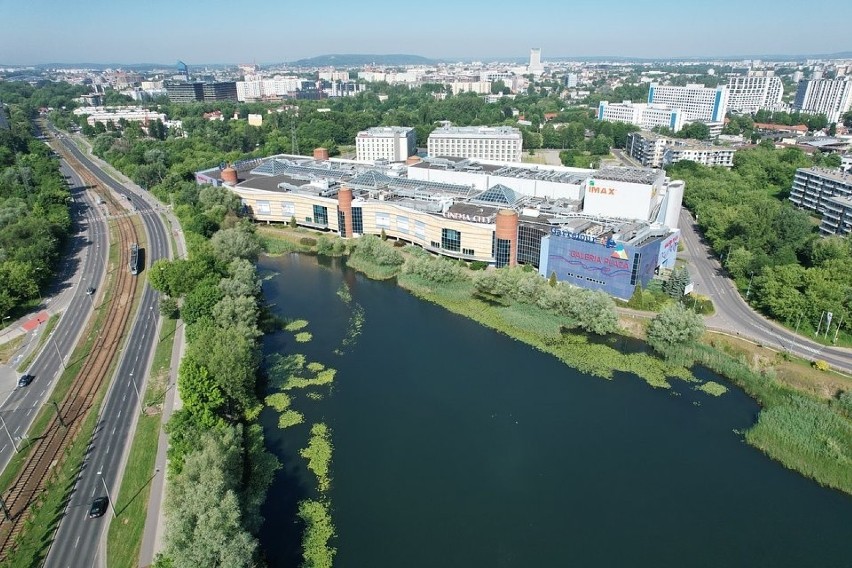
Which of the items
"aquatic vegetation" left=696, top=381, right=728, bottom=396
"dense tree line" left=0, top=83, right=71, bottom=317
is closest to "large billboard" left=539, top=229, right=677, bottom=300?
"aquatic vegetation" left=696, top=381, right=728, bottom=396

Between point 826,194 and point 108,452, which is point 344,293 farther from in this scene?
point 826,194

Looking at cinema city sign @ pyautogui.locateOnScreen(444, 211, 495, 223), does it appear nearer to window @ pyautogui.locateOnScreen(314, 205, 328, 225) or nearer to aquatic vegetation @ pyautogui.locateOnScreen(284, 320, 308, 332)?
window @ pyautogui.locateOnScreen(314, 205, 328, 225)

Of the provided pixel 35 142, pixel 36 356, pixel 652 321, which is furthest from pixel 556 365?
pixel 35 142

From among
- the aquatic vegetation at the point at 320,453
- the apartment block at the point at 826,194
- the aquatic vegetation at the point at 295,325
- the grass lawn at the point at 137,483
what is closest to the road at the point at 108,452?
the grass lawn at the point at 137,483

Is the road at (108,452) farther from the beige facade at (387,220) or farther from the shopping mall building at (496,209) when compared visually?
the shopping mall building at (496,209)

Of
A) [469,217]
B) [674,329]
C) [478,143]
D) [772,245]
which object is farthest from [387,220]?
[478,143]

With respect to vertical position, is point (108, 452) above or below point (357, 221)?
below

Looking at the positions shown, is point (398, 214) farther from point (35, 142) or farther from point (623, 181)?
point (35, 142)
